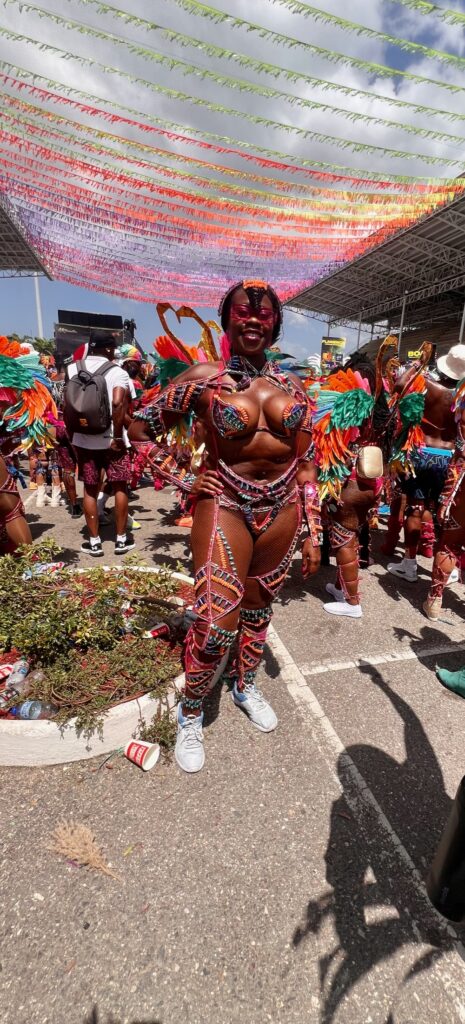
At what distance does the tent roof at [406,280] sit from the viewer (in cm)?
1992

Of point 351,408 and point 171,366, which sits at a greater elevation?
point 171,366

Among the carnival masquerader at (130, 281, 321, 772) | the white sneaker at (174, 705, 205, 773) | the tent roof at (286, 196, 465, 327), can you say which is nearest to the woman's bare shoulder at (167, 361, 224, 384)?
the carnival masquerader at (130, 281, 321, 772)

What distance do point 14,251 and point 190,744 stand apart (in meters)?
30.1

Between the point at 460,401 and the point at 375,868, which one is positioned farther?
the point at 460,401

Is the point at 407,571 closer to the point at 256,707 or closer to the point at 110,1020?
the point at 256,707

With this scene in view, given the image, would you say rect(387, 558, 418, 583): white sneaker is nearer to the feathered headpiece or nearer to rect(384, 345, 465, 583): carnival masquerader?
rect(384, 345, 465, 583): carnival masquerader

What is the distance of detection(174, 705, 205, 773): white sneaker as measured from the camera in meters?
2.26

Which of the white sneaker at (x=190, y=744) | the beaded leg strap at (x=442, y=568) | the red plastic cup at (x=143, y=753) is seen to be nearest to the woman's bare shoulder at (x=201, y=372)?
the white sneaker at (x=190, y=744)

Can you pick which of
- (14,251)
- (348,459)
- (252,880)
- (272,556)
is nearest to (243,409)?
(272,556)

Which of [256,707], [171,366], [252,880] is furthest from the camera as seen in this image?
[171,366]

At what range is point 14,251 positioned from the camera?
24859 millimetres

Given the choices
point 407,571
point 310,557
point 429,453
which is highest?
point 429,453

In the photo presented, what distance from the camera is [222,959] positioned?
152 centimetres

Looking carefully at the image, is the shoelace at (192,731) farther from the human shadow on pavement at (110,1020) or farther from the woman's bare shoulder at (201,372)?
the woman's bare shoulder at (201,372)
